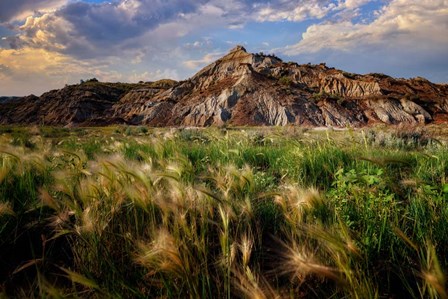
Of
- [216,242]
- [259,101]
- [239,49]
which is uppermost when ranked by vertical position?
[239,49]

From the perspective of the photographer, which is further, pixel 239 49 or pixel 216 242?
pixel 239 49

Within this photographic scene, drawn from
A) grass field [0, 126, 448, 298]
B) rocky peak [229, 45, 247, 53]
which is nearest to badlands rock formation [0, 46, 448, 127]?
rocky peak [229, 45, 247, 53]

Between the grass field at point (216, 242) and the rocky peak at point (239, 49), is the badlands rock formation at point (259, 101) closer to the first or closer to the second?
the rocky peak at point (239, 49)

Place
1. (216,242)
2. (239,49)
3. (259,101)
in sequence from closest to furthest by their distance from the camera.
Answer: (216,242) → (259,101) → (239,49)

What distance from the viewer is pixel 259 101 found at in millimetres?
39719

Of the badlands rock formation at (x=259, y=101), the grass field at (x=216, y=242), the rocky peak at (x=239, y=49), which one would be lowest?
the grass field at (x=216, y=242)

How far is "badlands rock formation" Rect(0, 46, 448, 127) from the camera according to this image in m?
39.0

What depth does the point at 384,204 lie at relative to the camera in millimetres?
2398

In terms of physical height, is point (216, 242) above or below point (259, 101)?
below

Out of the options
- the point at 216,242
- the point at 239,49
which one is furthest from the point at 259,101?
the point at 216,242

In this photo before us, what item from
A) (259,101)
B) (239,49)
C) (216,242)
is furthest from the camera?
(239,49)

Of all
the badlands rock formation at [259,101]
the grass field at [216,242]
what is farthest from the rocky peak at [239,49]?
the grass field at [216,242]

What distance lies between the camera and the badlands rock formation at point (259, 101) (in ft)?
128

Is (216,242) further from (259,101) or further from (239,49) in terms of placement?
(239,49)
